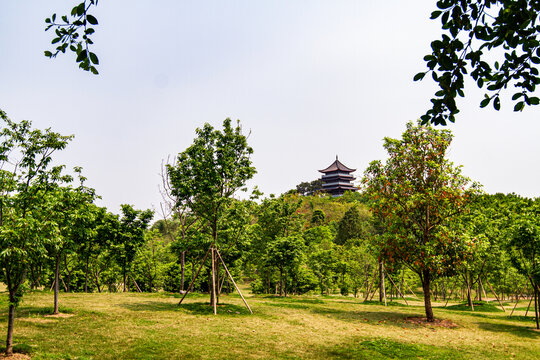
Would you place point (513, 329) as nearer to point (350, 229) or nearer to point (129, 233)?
point (129, 233)

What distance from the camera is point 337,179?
11519 centimetres

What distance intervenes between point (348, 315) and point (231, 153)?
11562 mm

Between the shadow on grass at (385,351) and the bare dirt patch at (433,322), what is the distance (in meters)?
5.59

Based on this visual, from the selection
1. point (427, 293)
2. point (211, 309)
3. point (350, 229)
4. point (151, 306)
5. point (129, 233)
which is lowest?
point (211, 309)

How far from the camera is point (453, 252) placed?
58.3ft

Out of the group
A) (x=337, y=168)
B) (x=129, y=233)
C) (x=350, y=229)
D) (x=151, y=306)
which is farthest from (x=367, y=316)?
(x=337, y=168)

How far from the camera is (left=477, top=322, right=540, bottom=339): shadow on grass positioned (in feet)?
51.3

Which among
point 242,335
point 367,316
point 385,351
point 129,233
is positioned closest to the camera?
point 385,351

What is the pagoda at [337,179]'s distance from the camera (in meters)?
115

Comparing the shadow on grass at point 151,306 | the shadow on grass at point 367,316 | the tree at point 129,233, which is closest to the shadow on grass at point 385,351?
the shadow on grass at point 367,316

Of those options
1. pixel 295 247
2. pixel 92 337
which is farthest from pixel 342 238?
pixel 92 337

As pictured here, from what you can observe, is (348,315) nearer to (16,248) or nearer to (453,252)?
(453,252)

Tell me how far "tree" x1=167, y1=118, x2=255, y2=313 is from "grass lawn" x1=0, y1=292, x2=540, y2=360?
4.88 metres

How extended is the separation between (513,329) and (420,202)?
304 inches
